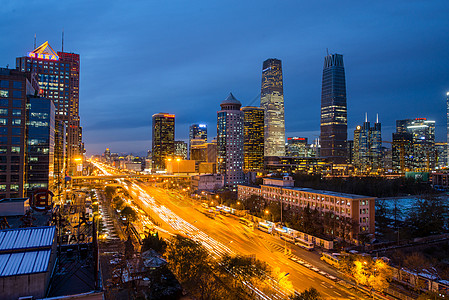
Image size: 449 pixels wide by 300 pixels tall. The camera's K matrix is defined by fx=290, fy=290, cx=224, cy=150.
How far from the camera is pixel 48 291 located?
1490 cm

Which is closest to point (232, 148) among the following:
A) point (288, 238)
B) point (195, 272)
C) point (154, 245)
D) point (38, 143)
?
point (38, 143)

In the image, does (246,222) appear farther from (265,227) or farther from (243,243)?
(243,243)

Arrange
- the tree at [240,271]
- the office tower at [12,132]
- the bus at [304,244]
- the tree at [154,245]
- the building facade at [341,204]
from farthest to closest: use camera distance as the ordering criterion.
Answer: the office tower at [12,132] < the building facade at [341,204] < the bus at [304,244] < the tree at [154,245] < the tree at [240,271]

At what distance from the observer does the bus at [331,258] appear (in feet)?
123

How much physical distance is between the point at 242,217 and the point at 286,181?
16.4 meters

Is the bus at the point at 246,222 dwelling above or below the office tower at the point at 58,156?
below

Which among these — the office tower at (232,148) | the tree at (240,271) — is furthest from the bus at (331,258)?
the office tower at (232,148)

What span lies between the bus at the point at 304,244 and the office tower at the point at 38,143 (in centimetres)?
5251

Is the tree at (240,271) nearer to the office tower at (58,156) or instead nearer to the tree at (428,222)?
the tree at (428,222)

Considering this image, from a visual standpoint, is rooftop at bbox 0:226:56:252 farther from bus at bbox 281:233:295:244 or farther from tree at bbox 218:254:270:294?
bus at bbox 281:233:295:244

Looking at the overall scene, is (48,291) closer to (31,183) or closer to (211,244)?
(211,244)

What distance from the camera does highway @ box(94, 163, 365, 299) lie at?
31263mm

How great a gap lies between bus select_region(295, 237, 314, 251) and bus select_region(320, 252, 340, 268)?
3.46 m

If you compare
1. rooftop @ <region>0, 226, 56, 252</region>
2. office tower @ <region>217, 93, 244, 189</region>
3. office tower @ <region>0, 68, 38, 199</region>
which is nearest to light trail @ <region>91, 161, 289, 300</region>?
rooftop @ <region>0, 226, 56, 252</region>
